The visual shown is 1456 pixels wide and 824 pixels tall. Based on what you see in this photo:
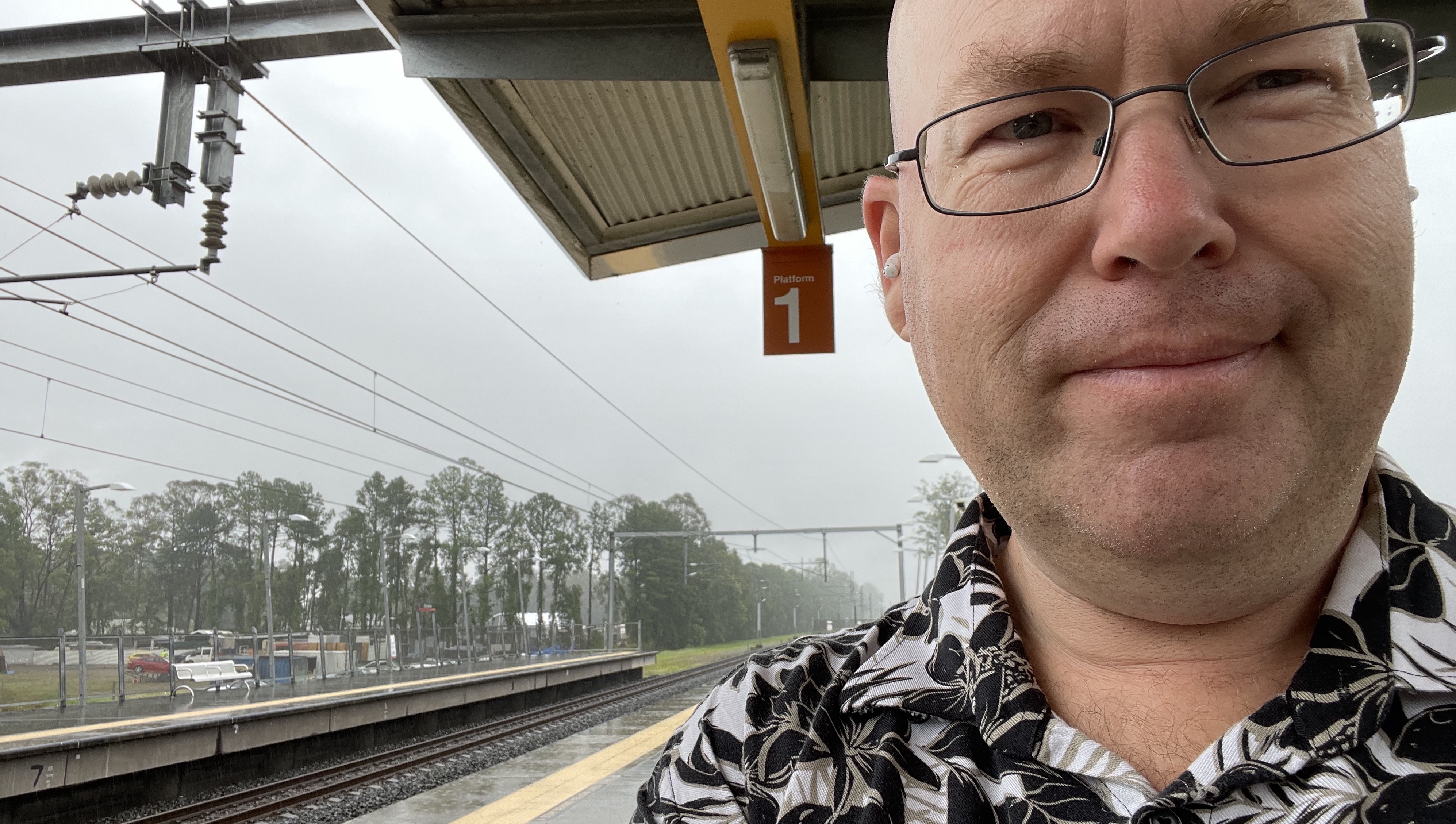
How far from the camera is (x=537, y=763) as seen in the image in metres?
10.5

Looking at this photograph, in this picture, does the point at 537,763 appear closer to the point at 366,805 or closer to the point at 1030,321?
the point at 366,805

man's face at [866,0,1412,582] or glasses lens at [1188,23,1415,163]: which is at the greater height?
glasses lens at [1188,23,1415,163]

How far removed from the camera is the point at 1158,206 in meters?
0.63

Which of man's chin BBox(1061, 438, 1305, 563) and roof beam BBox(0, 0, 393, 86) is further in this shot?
roof beam BBox(0, 0, 393, 86)

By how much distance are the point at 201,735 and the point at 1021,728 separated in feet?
36.2

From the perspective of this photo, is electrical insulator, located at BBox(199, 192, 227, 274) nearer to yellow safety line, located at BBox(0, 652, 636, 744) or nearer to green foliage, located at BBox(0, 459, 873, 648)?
yellow safety line, located at BBox(0, 652, 636, 744)

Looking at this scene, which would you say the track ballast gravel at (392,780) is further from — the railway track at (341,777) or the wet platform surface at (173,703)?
the wet platform surface at (173,703)

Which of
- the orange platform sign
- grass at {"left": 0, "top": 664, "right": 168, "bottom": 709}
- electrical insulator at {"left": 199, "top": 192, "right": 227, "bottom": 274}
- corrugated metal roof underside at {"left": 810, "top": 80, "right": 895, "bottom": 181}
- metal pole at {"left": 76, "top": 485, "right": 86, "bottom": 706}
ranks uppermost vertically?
electrical insulator at {"left": 199, "top": 192, "right": 227, "bottom": 274}

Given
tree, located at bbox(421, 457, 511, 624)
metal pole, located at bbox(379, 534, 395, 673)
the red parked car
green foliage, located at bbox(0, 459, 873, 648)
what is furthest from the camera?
tree, located at bbox(421, 457, 511, 624)

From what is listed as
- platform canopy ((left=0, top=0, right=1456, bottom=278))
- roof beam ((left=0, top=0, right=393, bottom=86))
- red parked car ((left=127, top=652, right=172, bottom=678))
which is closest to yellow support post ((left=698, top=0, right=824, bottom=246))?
platform canopy ((left=0, top=0, right=1456, bottom=278))

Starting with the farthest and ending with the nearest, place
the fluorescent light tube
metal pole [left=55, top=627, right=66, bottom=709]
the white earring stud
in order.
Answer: metal pole [left=55, top=627, right=66, bottom=709] → the fluorescent light tube → the white earring stud

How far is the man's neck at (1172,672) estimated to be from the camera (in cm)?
76

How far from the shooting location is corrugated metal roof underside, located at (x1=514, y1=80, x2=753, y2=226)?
14.1ft

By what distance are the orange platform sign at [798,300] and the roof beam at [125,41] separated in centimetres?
294
